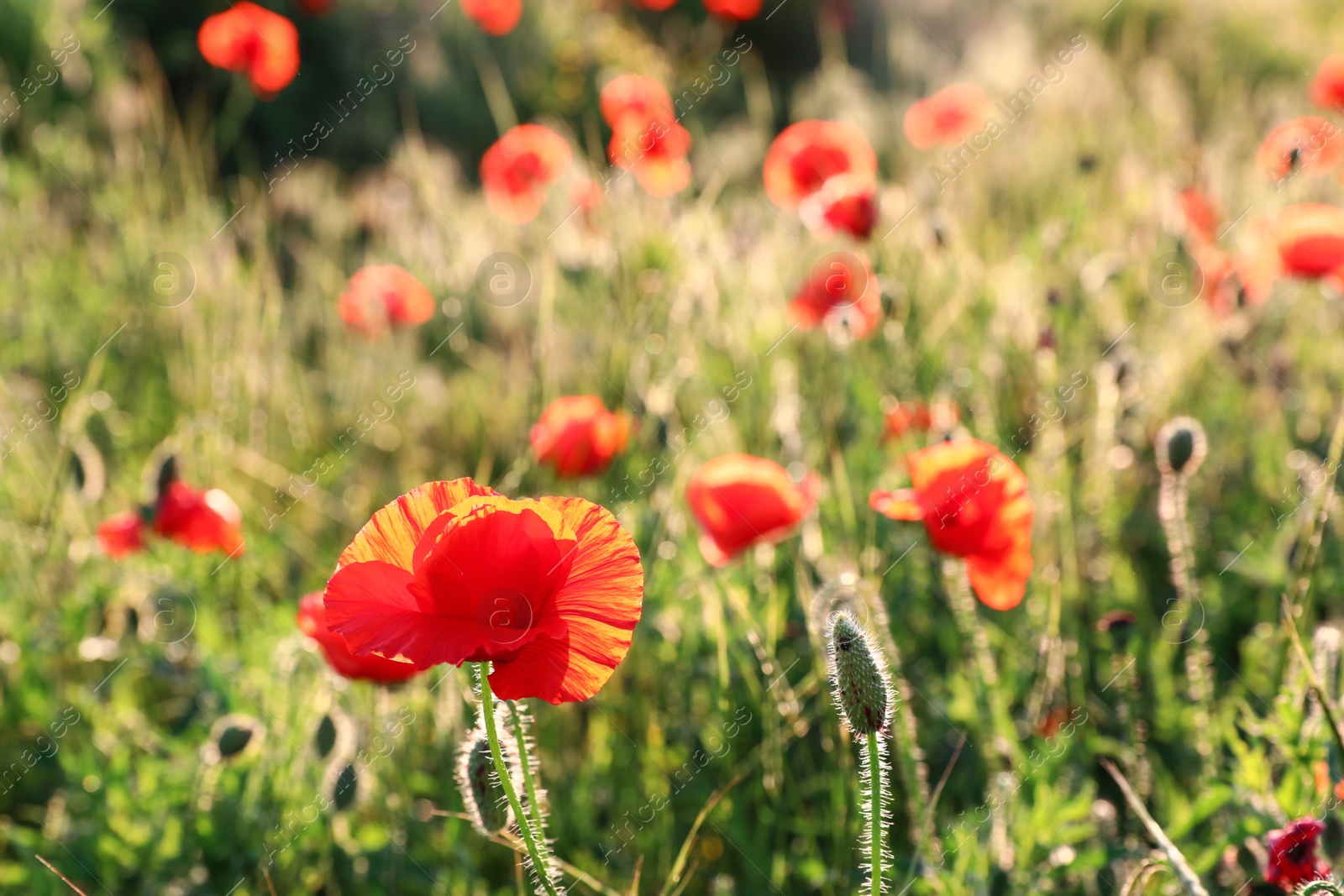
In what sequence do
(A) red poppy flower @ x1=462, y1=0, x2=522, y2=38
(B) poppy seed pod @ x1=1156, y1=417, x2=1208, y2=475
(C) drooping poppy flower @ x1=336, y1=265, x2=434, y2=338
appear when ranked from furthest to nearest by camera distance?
(A) red poppy flower @ x1=462, y1=0, x2=522, y2=38 → (C) drooping poppy flower @ x1=336, y1=265, x2=434, y2=338 → (B) poppy seed pod @ x1=1156, y1=417, x2=1208, y2=475

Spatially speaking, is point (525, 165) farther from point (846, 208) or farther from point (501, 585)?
point (501, 585)

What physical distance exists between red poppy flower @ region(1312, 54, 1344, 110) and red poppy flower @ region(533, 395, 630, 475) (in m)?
2.61

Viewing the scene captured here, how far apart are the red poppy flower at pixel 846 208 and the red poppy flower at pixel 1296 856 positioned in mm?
1417

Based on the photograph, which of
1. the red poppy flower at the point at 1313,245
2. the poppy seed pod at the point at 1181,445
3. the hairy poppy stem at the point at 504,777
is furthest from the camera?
the red poppy flower at the point at 1313,245

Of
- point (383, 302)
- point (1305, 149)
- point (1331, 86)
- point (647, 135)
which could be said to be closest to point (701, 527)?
point (647, 135)

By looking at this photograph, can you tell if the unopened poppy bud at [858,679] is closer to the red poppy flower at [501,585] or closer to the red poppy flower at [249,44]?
the red poppy flower at [501,585]

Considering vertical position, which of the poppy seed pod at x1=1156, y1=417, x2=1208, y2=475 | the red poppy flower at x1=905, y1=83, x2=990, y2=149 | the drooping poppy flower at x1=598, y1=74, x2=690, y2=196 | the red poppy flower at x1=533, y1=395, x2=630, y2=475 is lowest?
the poppy seed pod at x1=1156, y1=417, x2=1208, y2=475

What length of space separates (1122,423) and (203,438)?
6.79 ft

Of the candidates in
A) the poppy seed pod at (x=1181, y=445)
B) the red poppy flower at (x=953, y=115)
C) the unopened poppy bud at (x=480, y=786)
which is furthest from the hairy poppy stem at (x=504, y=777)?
the red poppy flower at (x=953, y=115)

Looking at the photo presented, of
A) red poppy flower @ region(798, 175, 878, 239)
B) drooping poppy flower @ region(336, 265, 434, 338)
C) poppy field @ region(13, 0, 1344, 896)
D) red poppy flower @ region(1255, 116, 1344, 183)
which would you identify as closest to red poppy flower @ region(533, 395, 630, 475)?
poppy field @ region(13, 0, 1344, 896)

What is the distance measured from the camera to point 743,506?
5.26ft

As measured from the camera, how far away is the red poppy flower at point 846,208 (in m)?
2.18

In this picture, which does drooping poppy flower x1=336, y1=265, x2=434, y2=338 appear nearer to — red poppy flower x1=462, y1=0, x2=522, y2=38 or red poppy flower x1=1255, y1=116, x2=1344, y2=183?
red poppy flower x1=1255, y1=116, x2=1344, y2=183

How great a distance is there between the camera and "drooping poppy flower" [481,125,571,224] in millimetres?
3088
